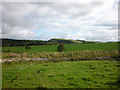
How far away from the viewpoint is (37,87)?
6.80 metres

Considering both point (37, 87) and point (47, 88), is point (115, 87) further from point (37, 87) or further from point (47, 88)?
point (37, 87)

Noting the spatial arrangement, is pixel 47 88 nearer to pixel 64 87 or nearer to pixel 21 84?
pixel 64 87

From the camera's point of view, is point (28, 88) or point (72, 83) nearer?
point (28, 88)

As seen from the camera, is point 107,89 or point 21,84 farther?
point 21,84

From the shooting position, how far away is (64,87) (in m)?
6.80

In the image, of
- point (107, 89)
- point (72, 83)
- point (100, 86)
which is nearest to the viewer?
point (107, 89)

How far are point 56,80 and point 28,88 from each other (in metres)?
2.19

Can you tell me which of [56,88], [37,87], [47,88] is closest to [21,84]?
[37,87]

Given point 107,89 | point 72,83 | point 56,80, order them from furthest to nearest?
point 56,80 < point 72,83 < point 107,89

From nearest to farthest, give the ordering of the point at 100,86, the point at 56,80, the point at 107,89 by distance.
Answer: the point at 107,89, the point at 100,86, the point at 56,80

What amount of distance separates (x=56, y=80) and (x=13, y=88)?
3013 mm

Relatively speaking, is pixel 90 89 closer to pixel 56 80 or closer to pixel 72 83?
pixel 72 83

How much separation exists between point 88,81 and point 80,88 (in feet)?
4.32

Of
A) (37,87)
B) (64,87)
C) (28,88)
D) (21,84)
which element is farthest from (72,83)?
(21,84)
